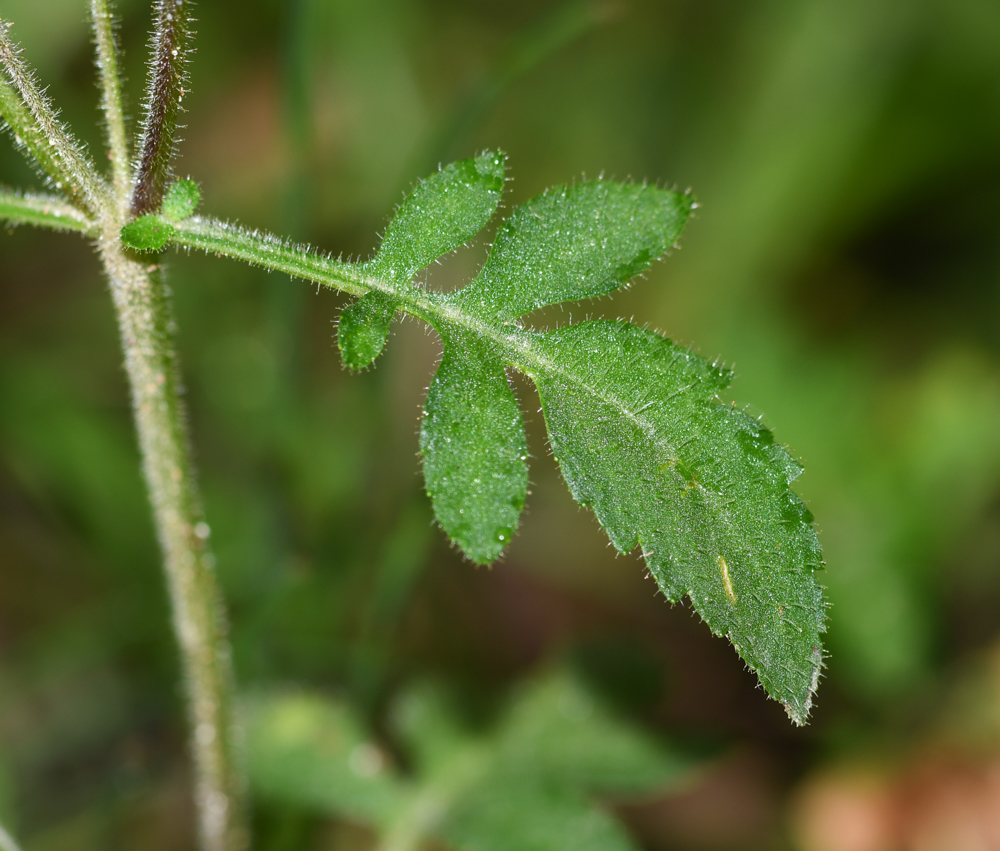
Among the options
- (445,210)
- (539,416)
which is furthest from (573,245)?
(539,416)

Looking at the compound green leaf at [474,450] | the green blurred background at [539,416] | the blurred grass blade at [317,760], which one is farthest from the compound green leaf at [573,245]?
the blurred grass blade at [317,760]

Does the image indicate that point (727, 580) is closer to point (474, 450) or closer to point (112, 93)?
point (474, 450)

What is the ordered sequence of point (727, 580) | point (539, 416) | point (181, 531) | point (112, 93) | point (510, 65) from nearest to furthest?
point (727, 580)
point (112, 93)
point (181, 531)
point (510, 65)
point (539, 416)

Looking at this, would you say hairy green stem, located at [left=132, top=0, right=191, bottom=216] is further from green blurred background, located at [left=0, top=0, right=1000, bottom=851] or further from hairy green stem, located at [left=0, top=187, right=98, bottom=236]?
green blurred background, located at [left=0, top=0, right=1000, bottom=851]

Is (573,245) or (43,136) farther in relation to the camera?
(573,245)

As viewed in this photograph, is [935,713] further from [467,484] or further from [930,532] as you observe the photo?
[467,484]
